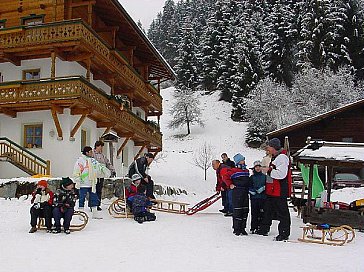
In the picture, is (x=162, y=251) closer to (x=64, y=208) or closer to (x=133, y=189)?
(x=64, y=208)

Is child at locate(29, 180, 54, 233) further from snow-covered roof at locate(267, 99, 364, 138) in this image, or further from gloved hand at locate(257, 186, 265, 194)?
snow-covered roof at locate(267, 99, 364, 138)

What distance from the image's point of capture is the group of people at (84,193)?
29.7 ft

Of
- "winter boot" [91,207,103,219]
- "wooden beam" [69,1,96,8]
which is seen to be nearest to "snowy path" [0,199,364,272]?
"winter boot" [91,207,103,219]

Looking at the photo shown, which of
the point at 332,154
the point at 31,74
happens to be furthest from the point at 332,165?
the point at 31,74

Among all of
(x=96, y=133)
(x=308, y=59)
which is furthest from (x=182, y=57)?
(x=96, y=133)

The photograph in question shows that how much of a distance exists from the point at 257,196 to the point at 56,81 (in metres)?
12.0

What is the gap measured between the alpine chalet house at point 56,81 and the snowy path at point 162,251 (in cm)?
933

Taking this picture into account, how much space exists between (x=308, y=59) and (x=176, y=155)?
58.1 ft

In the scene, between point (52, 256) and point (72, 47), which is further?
point (72, 47)

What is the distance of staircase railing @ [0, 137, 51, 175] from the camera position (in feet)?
61.0

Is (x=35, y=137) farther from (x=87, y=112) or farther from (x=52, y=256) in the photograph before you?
(x=52, y=256)

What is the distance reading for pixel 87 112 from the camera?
19.5 m

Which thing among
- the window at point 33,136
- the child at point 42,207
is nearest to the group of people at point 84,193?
the child at point 42,207

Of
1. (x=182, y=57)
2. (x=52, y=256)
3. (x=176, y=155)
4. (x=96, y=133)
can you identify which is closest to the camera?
(x=52, y=256)
